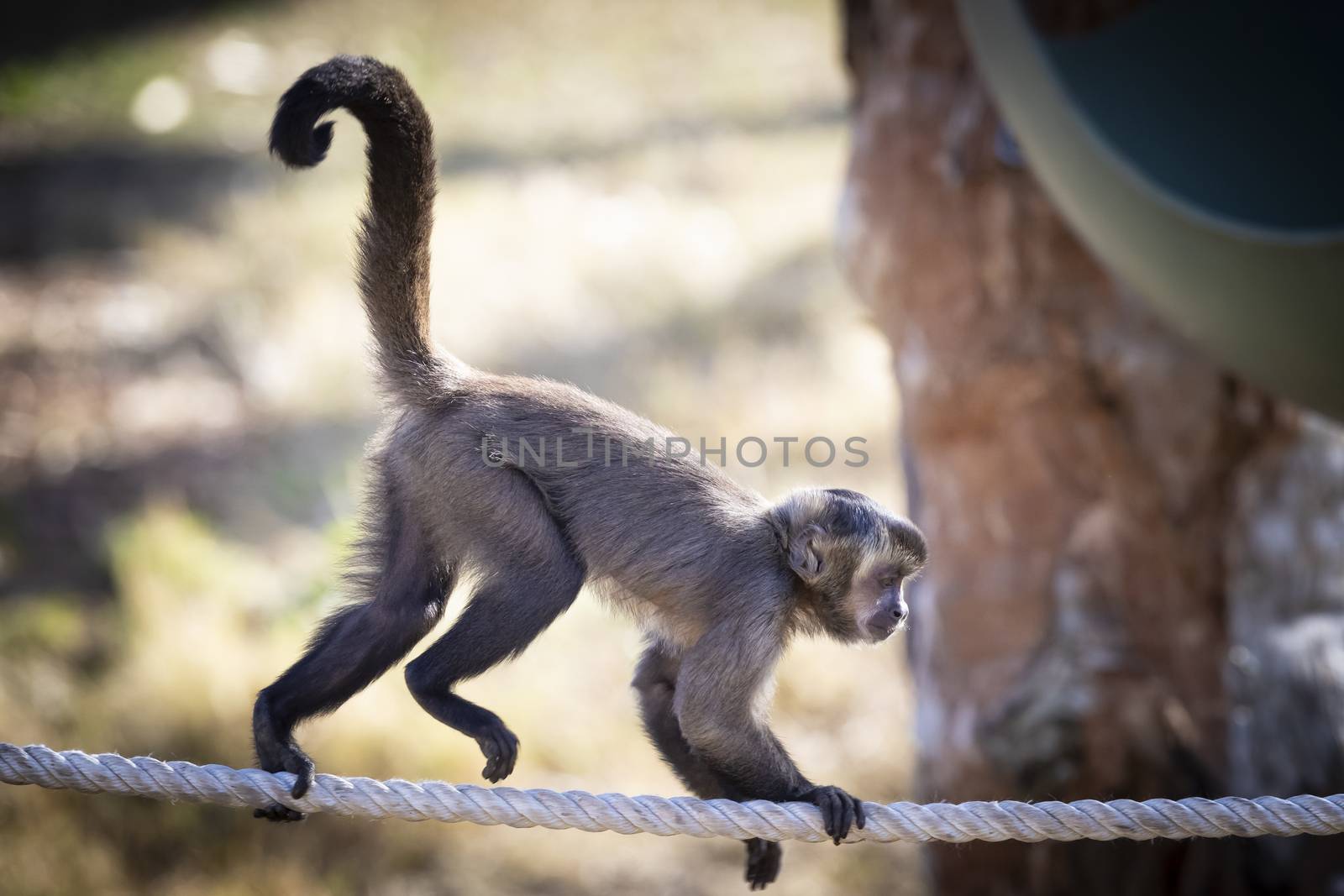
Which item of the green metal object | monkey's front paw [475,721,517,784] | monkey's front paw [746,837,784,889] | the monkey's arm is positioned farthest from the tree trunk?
monkey's front paw [475,721,517,784]

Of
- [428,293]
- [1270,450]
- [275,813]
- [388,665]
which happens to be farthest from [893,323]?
[275,813]

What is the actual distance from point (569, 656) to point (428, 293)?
20.4ft

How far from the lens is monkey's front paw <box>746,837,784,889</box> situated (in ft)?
13.1

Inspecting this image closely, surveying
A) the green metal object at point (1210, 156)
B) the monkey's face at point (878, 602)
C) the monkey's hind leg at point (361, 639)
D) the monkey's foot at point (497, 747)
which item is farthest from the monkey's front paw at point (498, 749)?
the green metal object at point (1210, 156)

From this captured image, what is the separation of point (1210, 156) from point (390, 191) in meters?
4.03

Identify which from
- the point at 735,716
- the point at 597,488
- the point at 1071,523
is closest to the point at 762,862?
the point at 735,716

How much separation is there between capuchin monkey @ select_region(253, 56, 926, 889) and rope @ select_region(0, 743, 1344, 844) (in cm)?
15

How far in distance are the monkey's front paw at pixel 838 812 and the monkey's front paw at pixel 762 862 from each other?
0.60 m

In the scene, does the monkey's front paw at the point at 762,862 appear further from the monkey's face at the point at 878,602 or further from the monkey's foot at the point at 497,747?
the monkey's foot at the point at 497,747

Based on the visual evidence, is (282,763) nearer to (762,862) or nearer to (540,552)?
(540,552)

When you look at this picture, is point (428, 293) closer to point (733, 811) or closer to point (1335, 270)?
point (733, 811)

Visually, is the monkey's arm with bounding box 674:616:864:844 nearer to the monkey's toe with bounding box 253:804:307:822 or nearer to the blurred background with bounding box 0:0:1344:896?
the monkey's toe with bounding box 253:804:307:822

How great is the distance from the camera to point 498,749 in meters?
3.57

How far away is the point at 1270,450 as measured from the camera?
5996 mm
